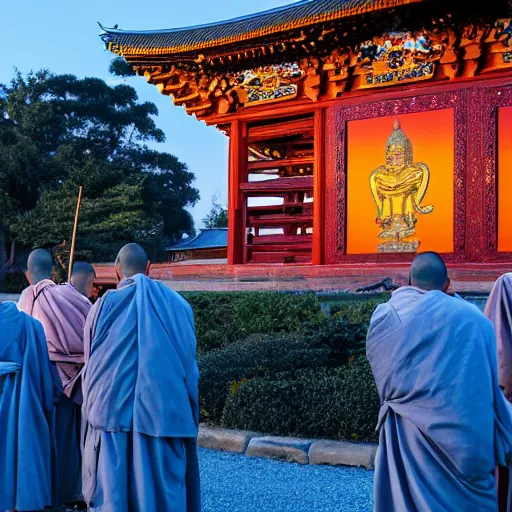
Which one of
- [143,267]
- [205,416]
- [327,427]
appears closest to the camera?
[143,267]

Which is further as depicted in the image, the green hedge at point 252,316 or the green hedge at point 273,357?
the green hedge at point 252,316

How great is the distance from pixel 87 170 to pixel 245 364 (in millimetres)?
22113

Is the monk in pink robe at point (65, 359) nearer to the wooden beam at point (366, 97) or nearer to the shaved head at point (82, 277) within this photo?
the shaved head at point (82, 277)

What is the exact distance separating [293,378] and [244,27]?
6431mm

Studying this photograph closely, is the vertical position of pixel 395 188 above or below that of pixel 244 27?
below

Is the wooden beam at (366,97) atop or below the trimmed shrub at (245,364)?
atop

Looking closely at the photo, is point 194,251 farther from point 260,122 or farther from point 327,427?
point 327,427

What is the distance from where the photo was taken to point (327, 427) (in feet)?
19.0

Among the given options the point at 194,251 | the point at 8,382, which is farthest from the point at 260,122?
the point at 194,251

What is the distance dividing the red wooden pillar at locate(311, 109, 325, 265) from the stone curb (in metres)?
5.85

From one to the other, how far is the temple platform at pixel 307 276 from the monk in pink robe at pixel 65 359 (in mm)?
5845

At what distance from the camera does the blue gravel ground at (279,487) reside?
4.52 meters

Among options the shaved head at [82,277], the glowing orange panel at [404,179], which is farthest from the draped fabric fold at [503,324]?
the glowing orange panel at [404,179]

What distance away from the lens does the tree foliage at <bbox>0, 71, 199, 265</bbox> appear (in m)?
26.4
